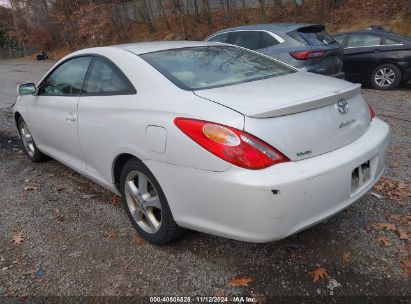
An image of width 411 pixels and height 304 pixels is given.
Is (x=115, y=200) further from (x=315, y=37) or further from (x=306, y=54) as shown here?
(x=315, y=37)

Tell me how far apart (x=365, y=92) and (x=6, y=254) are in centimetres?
818

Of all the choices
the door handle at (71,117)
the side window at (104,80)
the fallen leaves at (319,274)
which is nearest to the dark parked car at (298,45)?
the side window at (104,80)

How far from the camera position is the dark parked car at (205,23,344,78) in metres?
6.91

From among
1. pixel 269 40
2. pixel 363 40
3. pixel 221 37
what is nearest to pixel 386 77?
pixel 363 40

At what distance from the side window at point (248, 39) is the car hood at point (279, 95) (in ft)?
15.7

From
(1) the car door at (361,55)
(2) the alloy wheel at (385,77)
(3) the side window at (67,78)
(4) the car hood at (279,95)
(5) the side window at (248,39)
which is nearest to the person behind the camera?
(4) the car hood at (279,95)

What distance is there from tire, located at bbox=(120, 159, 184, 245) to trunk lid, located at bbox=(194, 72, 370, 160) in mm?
769

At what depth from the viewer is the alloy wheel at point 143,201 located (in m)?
2.95

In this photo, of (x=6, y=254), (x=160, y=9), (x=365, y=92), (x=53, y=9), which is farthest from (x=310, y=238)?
(x=53, y=9)

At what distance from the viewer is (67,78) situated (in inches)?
156

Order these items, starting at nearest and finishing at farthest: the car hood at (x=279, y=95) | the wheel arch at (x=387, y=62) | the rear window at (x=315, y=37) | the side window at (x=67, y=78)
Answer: the car hood at (x=279, y=95) < the side window at (x=67, y=78) < the rear window at (x=315, y=37) < the wheel arch at (x=387, y=62)

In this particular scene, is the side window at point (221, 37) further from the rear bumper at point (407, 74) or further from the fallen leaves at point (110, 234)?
the fallen leaves at point (110, 234)

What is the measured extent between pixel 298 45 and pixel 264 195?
5.46 metres

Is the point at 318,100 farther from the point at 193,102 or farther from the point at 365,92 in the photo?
the point at 365,92
